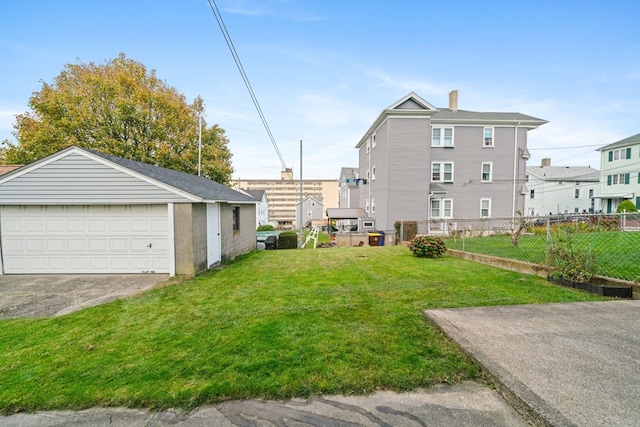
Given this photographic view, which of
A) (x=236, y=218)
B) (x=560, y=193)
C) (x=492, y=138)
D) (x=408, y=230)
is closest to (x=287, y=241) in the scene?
(x=236, y=218)

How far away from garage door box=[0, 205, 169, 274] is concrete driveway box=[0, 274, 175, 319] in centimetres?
33

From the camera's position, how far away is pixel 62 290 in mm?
6766

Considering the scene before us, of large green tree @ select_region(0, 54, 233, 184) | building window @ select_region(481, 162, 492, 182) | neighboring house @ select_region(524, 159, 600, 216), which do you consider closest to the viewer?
large green tree @ select_region(0, 54, 233, 184)

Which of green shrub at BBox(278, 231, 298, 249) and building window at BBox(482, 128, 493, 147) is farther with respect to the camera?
building window at BBox(482, 128, 493, 147)

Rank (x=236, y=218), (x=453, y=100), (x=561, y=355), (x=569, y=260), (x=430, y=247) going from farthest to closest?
(x=453, y=100), (x=236, y=218), (x=430, y=247), (x=569, y=260), (x=561, y=355)

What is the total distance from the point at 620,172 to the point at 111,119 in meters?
46.1

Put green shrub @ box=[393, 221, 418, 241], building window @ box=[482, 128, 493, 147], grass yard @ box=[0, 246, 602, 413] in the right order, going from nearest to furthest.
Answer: grass yard @ box=[0, 246, 602, 413] → green shrub @ box=[393, 221, 418, 241] → building window @ box=[482, 128, 493, 147]

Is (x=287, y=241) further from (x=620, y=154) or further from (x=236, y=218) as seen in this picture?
(x=620, y=154)

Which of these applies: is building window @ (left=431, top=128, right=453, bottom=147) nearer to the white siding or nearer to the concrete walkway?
the concrete walkway

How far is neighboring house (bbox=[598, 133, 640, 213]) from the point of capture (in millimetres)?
26312

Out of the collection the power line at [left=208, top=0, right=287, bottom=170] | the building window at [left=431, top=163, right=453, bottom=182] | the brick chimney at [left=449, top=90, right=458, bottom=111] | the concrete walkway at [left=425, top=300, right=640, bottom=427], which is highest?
the brick chimney at [left=449, top=90, right=458, bottom=111]

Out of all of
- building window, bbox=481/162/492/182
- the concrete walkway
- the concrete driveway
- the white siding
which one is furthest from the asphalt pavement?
building window, bbox=481/162/492/182

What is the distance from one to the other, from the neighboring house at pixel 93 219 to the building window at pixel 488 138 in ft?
68.4

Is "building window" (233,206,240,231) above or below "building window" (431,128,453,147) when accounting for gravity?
below
